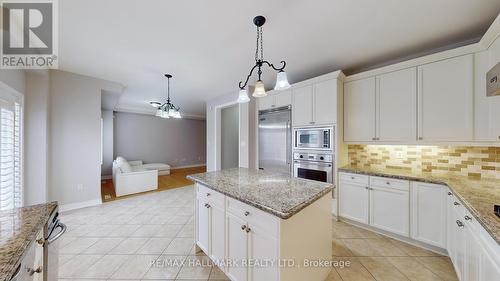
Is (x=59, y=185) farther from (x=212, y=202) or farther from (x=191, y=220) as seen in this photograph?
(x=212, y=202)

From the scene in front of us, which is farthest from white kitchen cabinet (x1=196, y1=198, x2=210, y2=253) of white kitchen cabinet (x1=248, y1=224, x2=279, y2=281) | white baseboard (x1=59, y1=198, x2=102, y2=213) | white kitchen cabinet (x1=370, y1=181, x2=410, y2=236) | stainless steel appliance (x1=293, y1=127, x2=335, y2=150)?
white baseboard (x1=59, y1=198, x2=102, y2=213)

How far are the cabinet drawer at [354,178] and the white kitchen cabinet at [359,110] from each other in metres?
0.55

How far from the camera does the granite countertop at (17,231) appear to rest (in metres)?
0.63

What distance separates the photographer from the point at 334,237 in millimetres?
2348

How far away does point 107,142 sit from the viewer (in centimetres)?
610

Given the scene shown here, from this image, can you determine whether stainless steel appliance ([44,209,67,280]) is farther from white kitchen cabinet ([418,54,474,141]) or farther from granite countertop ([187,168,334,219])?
white kitchen cabinet ([418,54,474,141])

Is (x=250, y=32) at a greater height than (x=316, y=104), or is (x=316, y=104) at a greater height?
(x=250, y=32)

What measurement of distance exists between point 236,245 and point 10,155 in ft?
10.6

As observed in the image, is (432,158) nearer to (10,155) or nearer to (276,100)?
(276,100)

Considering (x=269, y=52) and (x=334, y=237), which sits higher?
(x=269, y=52)

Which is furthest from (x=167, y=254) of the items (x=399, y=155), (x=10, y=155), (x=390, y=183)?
(x=399, y=155)

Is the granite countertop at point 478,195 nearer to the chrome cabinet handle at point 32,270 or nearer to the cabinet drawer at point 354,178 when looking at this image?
the cabinet drawer at point 354,178

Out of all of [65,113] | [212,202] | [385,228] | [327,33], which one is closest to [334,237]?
[385,228]

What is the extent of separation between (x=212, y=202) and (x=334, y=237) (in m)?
→ 1.76
